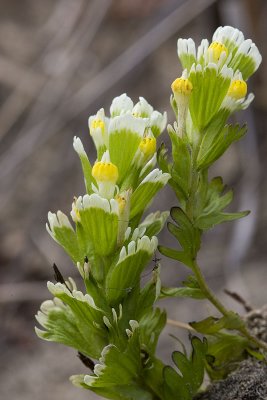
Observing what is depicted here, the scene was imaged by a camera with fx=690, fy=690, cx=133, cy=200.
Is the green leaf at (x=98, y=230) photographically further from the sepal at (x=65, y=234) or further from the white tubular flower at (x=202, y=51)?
the white tubular flower at (x=202, y=51)

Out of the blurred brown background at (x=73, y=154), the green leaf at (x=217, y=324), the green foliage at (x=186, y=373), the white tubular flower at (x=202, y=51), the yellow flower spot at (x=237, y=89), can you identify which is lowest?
the green foliage at (x=186, y=373)

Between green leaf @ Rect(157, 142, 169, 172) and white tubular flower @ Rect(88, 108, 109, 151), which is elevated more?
white tubular flower @ Rect(88, 108, 109, 151)

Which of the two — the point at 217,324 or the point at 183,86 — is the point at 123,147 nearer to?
the point at 183,86

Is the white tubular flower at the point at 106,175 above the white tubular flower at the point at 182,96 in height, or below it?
below

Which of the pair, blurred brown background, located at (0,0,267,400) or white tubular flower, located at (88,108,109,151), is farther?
blurred brown background, located at (0,0,267,400)

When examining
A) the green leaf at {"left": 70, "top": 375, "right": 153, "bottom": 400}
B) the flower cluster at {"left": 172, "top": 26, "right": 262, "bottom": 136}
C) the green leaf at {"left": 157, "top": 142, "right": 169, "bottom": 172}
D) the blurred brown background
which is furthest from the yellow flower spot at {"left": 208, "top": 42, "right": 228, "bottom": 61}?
the blurred brown background

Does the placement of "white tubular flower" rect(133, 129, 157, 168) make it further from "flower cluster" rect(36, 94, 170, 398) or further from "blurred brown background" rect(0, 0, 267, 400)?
"blurred brown background" rect(0, 0, 267, 400)

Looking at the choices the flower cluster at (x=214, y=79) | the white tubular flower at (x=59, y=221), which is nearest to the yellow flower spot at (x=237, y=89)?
the flower cluster at (x=214, y=79)

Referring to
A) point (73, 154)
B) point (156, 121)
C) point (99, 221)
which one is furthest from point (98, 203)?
point (73, 154)
